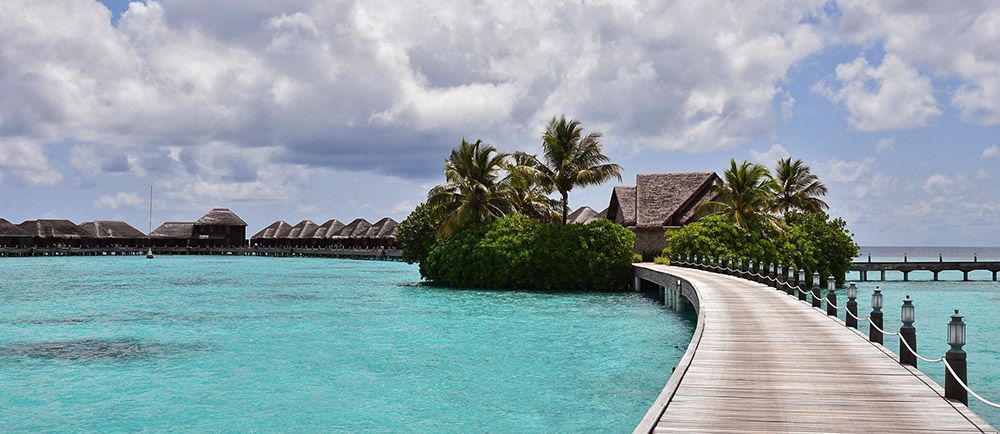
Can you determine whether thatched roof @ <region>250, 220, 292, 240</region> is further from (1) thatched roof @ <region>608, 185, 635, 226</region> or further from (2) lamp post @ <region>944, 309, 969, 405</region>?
(2) lamp post @ <region>944, 309, 969, 405</region>

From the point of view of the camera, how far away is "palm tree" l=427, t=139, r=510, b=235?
39.9m

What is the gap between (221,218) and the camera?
11538 cm

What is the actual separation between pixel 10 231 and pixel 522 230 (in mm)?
86428

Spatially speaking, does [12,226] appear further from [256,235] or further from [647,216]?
[647,216]

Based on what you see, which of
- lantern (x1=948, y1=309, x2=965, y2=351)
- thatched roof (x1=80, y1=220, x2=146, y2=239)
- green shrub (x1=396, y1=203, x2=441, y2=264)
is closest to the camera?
lantern (x1=948, y1=309, x2=965, y2=351)

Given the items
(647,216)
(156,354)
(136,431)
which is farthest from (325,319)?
(647,216)

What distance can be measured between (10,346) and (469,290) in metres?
21.2

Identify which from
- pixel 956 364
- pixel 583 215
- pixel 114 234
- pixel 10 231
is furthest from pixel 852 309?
pixel 114 234

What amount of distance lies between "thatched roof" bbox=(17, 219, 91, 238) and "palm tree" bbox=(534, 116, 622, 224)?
86.9 m

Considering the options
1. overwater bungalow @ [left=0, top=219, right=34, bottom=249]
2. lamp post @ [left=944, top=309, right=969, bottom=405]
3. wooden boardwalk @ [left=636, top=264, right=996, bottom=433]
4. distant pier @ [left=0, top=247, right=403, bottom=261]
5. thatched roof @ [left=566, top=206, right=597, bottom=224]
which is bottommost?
wooden boardwalk @ [left=636, top=264, right=996, bottom=433]

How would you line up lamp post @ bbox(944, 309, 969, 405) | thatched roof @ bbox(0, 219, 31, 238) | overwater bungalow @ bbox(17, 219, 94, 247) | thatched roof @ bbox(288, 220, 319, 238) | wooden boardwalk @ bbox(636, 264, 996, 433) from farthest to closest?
thatched roof @ bbox(288, 220, 319, 238)
overwater bungalow @ bbox(17, 219, 94, 247)
thatched roof @ bbox(0, 219, 31, 238)
lamp post @ bbox(944, 309, 969, 405)
wooden boardwalk @ bbox(636, 264, 996, 433)

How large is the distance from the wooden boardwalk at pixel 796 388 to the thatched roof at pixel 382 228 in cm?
8697

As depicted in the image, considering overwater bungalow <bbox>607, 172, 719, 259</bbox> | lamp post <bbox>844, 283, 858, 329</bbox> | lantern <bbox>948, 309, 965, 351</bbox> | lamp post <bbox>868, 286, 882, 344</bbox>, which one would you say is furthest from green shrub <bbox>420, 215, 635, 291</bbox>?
lantern <bbox>948, 309, 965, 351</bbox>

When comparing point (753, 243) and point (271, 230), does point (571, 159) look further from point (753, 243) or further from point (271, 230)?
point (271, 230)
